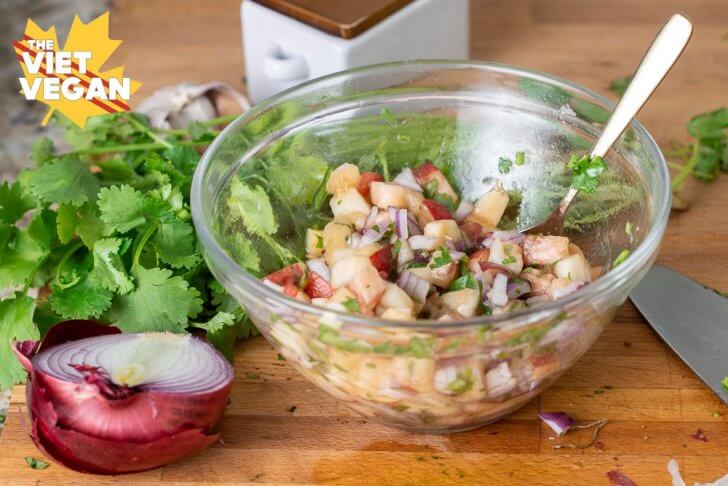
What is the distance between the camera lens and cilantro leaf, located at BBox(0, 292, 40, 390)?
207 centimetres

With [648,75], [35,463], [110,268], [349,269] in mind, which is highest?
[648,75]

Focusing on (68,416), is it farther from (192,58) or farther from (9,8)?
(9,8)

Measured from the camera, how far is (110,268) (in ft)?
6.89

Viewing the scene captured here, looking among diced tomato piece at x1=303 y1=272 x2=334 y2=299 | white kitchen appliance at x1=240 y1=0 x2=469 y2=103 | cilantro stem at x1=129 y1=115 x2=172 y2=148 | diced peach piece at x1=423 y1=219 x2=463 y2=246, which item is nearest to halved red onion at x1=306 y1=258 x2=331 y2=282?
diced tomato piece at x1=303 y1=272 x2=334 y2=299

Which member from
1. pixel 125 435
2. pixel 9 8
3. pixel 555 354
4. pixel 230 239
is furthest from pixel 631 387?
pixel 9 8

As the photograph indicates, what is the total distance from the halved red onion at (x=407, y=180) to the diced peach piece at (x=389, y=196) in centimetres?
8

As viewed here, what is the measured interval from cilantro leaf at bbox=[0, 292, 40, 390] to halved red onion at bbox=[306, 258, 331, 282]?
1.89 ft

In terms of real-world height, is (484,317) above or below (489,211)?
above

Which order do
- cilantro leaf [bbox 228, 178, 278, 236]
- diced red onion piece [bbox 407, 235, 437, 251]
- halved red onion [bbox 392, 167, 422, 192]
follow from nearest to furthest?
diced red onion piece [bbox 407, 235, 437, 251] → cilantro leaf [bbox 228, 178, 278, 236] → halved red onion [bbox 392, 167, 422, 192]

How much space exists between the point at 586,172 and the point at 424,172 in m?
0.36

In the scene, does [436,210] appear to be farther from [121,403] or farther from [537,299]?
[121,403]

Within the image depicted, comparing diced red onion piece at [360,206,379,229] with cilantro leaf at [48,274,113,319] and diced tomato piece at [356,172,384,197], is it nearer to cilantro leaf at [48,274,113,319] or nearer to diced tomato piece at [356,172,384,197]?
diced tomato piece at [356,172,384,197]

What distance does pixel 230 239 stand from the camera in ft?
6.77


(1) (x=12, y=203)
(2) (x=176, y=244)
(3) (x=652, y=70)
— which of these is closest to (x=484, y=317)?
(3) (x=652, y=70)
